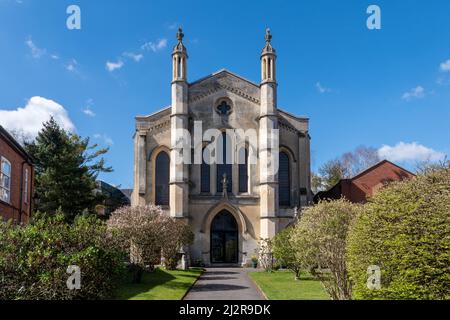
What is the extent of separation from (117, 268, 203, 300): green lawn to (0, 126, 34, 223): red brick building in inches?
261

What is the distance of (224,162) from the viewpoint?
133ft

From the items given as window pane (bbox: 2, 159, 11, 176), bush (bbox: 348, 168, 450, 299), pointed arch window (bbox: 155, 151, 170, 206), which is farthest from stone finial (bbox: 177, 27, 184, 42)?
bush (bbox: 348, 168, 450, 299)

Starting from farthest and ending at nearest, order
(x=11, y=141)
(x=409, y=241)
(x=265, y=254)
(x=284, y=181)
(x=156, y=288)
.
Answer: (x=284, y=181) < (x=265, y=254) < (x=11, y=141) < (x=156, y=288) < (x=409, y=241)

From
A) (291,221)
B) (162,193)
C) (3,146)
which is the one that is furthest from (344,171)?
(3,146)

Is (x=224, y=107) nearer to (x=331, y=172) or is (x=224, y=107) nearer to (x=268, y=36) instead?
(x=268, y=36)

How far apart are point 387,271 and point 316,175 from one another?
186 ft

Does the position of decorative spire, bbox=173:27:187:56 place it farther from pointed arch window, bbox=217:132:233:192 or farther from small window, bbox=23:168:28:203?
small window, bbox=23:168:28:203

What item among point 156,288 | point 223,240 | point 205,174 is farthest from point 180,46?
point 156,288

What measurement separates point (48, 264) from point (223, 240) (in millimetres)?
28904

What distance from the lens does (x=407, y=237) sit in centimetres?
1084

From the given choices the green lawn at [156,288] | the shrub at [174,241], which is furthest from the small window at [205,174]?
the green lawn at [156,288]

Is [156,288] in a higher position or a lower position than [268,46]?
lower

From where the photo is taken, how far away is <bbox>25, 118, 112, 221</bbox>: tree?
Result: 40.8 m
